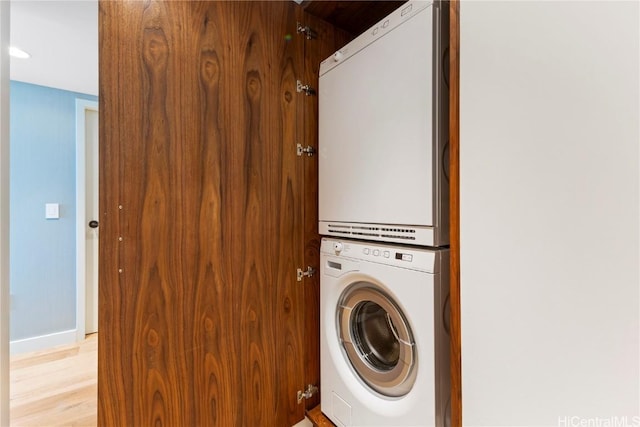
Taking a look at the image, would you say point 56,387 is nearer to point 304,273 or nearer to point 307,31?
point 304,273

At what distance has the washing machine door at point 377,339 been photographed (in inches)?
42.7

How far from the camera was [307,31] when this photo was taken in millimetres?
1490

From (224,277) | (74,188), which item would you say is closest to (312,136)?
(224,277)

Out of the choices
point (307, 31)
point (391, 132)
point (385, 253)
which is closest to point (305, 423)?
point (385, 253)

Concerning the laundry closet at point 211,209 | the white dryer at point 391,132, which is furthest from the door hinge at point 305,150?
the white dryer at point 391,132

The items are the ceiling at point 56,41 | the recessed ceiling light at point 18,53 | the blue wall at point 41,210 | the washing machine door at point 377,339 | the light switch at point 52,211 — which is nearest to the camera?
the washing machine door at point 377,339

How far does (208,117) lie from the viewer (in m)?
1.22

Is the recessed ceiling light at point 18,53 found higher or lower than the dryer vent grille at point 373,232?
higher

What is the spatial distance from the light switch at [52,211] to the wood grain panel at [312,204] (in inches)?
88.5

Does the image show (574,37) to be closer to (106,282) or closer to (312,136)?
(312,136)

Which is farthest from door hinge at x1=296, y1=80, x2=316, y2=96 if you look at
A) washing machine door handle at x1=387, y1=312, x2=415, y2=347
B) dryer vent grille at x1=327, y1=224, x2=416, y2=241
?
washing machine door handle at x1=387, y1=312, x2=415, y2=347

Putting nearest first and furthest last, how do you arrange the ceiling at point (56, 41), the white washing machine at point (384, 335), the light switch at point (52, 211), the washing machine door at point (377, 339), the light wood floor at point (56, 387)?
the white washing machine at point (384, 335) → the washing machine door at point (377, 339) → the ceiling at point (56, 41) → the light wood floor at point (56, 387) → the light switch at point (52, 211)

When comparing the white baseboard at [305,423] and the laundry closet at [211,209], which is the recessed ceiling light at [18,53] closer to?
the laundry closet at [211,209]

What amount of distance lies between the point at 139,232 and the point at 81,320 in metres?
2.14
